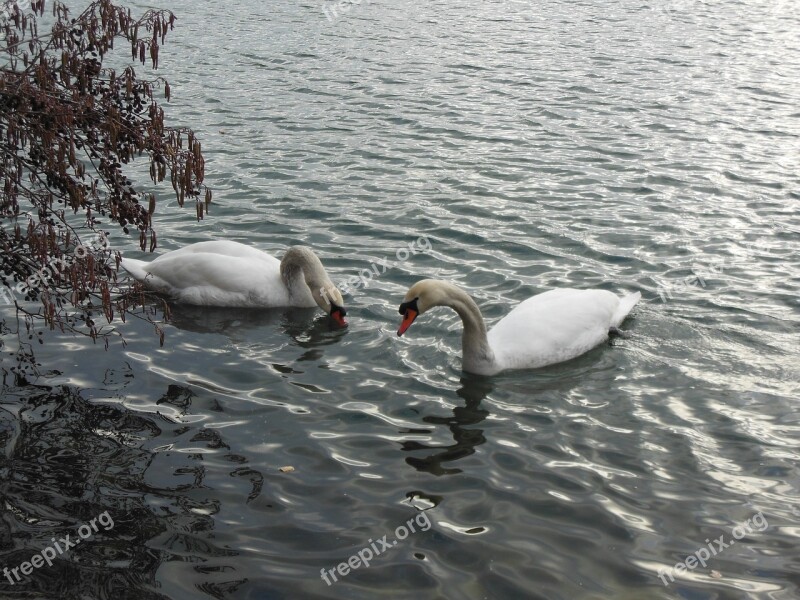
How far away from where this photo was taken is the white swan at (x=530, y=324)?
8.87 m

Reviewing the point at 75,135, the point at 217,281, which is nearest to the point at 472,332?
the point at 217,281

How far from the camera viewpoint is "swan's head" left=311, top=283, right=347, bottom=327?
10062 mm

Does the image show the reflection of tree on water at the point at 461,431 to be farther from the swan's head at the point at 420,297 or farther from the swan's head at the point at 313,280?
the swan's head at the point at 313,280

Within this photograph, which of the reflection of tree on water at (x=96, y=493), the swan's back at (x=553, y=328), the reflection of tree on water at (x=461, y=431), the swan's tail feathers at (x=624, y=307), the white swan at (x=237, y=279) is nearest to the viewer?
the reflection of tree on water at (x=96, y=493)

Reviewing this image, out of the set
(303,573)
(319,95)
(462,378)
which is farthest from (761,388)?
(319,95)

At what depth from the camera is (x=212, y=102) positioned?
17.8 m

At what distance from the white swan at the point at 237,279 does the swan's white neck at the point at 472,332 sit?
193 centimetres

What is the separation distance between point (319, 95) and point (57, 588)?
13.9m

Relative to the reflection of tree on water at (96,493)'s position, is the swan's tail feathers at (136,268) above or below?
above

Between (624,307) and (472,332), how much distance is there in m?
2.02

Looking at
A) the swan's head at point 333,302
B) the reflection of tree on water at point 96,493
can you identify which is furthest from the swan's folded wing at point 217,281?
the reflection of tree on water at point 96,493

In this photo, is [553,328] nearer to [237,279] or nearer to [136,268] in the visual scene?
[237,279]

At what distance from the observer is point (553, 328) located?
933 centimetres

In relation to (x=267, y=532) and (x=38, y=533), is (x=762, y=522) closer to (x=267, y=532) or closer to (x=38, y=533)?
(x=267, y=532)
